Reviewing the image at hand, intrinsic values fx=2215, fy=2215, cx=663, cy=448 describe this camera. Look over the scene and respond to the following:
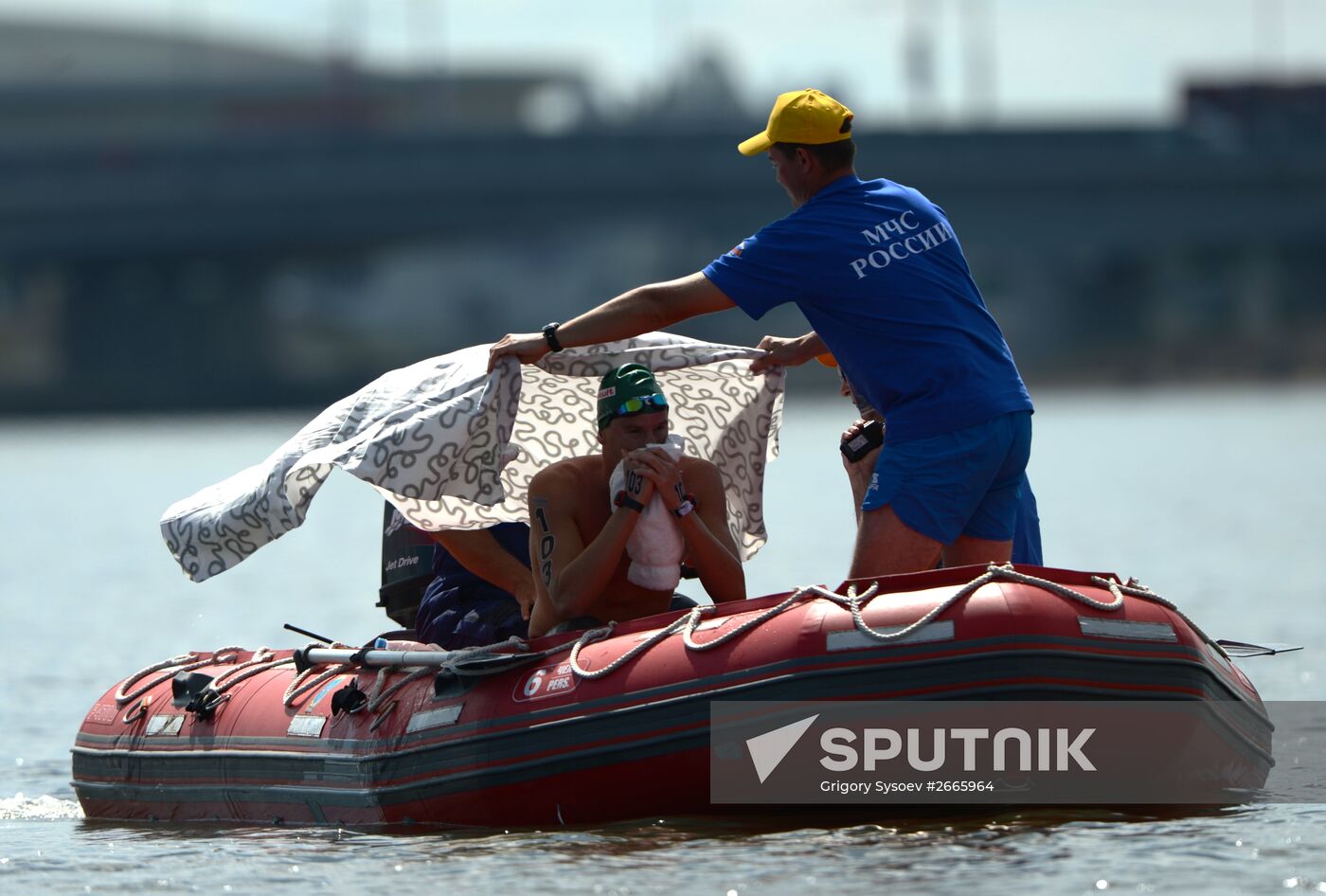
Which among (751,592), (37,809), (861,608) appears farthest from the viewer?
(751,592)

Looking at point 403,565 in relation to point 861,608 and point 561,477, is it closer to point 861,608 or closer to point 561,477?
point 561,477

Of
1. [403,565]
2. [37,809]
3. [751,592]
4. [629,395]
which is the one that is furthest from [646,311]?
[751,592]

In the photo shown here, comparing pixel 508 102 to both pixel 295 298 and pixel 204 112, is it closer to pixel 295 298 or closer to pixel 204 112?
pixel 204 112

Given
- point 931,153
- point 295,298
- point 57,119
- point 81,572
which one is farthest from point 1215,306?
point 57,119

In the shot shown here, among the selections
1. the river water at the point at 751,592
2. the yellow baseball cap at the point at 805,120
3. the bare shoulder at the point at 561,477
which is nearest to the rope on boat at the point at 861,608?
the bare shoulder at the point at 561,477

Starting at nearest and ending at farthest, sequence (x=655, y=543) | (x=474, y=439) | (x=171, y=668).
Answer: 1. (x=655, y=543)
2. (x=474, y=439)
3. (x=171, y=668)

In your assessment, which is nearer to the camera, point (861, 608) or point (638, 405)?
point (861, 608)

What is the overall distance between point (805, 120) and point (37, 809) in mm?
4739

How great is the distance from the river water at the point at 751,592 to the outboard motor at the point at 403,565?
50.0 inches

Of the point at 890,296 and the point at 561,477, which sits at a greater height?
the point at 890,296

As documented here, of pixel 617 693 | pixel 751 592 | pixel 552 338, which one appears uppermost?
pixel 552 338

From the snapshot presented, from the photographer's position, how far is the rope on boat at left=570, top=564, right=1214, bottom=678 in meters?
7.36

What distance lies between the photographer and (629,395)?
803 cm

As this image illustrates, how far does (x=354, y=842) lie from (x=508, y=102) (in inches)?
4102
